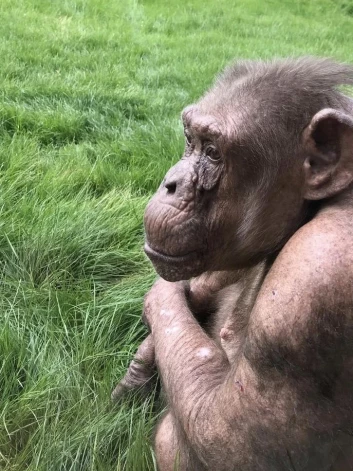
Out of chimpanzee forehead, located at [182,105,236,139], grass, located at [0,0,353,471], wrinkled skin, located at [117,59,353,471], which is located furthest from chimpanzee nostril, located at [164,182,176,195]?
grass, located at [0,0,353,471]

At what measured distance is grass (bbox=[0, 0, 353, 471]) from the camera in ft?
5.90

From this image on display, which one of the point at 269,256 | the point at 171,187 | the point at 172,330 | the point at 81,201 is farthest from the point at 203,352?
the point at 81,201

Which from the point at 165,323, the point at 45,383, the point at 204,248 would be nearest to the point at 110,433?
the point at 45,383

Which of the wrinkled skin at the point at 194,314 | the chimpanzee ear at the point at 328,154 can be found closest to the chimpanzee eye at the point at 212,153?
the chimpanzee ear at the point at 328,154

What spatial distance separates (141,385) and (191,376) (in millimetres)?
498

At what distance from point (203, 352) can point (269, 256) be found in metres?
0.25

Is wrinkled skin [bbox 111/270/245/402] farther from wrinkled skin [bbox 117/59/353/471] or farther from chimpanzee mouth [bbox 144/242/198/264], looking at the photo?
chimpanzee mouth [bbox 144/242/198/264]

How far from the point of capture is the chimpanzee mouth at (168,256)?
139 centimetres

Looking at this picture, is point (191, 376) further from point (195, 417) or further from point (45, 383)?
point (45, 383)

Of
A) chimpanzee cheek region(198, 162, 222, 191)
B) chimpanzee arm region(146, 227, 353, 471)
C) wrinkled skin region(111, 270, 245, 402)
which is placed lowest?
wrinkled skin region(111, 270, 245, 402)

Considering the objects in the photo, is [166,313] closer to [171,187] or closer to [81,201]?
[171,187]

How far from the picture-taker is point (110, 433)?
178 centimetres

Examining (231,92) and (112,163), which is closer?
(231,92)

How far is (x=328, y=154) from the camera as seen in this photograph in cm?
122
